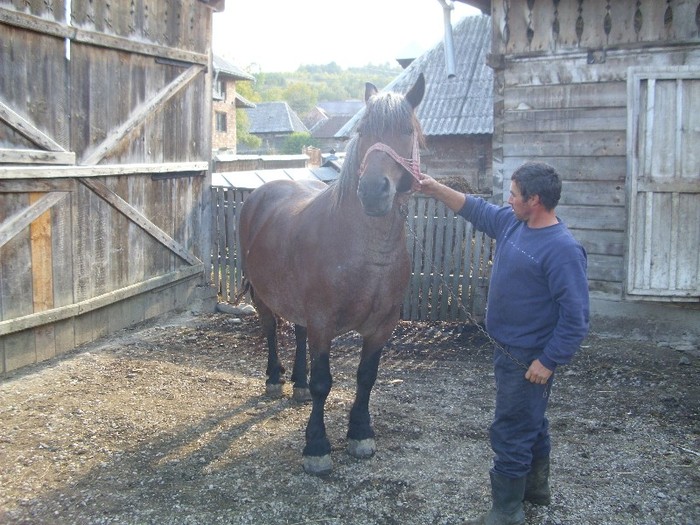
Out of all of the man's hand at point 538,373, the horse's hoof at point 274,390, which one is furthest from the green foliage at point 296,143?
the man's hand at point 538,373

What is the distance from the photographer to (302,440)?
14.2ft

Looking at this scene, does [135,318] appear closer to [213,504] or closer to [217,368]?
[217,368]

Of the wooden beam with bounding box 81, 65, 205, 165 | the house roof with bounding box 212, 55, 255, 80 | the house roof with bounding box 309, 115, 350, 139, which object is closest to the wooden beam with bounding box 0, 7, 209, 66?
the wooden beam with bounding box 81, 65, 205, 165

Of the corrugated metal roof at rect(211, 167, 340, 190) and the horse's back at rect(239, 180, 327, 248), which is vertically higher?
the corrugated metal roof at rect(211, 167, 340, 190)

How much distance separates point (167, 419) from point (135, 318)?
285cm

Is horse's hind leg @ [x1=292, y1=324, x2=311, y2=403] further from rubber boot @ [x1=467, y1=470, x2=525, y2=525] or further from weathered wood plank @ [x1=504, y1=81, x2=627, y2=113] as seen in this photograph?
weathered wood plank @ [x1=504, y1=81, x2=627, y2=113]

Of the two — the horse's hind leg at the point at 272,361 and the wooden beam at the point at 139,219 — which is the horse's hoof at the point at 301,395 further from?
the wooden beam at the point at 139,219

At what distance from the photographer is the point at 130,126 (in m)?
6.84

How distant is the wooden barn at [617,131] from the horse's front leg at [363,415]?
3.40 metres

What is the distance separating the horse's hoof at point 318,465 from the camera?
3.85 metres

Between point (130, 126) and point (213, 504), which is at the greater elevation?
point (130, 126)

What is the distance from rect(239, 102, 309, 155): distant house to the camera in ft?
189

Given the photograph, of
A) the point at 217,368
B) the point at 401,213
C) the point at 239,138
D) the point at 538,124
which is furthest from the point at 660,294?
the point at 239,138

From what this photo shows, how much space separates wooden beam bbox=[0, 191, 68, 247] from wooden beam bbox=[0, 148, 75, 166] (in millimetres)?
301
